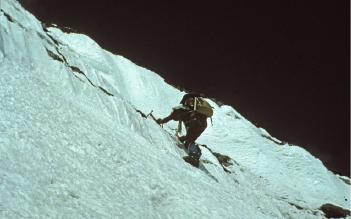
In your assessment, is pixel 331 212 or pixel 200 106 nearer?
pixel 200 106

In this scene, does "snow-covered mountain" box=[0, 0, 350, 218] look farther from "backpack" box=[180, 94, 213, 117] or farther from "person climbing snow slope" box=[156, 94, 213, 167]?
"backpack" box=[180, 94, 213, 117]

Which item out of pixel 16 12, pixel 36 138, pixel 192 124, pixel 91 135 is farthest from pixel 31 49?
pixel 192 124

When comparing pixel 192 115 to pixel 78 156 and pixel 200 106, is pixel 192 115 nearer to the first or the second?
pixel 200 106

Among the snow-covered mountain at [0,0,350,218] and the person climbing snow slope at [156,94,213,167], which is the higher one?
the person climbing snow slope at [156,94,213,167]

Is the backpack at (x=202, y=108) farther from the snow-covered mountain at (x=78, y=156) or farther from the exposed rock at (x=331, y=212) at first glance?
the exposed rock at (x=331, y=212)

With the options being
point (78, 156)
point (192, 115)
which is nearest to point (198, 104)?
point (192, 115)

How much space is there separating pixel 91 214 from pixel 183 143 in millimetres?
5763

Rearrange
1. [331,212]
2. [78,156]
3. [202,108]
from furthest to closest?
[331,212]
[202,108]
[78,156]

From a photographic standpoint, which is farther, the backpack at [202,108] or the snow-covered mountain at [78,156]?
the backpack at [202,108]

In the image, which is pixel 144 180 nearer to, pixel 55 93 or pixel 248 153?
pixel 55 93

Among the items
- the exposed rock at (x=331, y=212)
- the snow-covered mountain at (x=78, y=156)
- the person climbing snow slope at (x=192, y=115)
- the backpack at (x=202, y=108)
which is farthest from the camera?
the exposed rock at (x=331, y=212)

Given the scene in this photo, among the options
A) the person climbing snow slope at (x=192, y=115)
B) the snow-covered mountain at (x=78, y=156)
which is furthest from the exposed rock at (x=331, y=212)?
the person climbing snow slope at (x=192, y=115)

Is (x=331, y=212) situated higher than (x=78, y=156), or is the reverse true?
(x=331, y=212)

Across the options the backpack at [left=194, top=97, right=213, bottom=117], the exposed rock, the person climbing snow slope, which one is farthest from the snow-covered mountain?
the backpack at [left=194, top=97, right=213, bottom=117]
